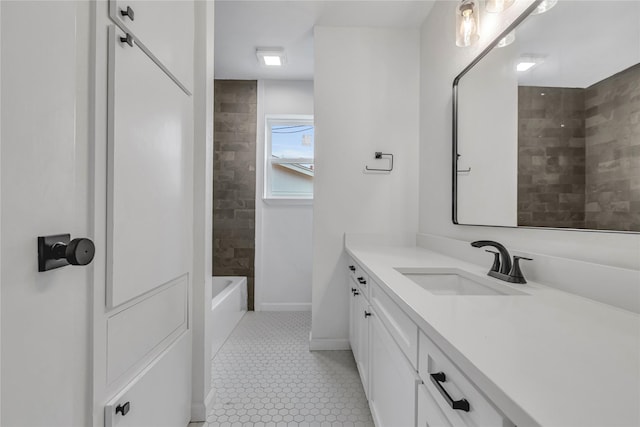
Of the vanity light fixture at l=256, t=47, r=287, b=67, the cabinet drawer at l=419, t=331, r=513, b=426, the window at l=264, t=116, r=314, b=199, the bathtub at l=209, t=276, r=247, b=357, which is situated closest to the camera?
the cabinet drawer at l=419, t=331, r=513, b=426

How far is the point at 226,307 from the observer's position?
8.32 feet

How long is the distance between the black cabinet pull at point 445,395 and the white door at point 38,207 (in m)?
0.81

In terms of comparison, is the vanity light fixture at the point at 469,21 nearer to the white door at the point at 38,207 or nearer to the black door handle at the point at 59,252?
the white door at the point at 38,207

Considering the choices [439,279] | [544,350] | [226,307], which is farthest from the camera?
[226,307]

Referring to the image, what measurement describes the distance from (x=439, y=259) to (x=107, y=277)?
4.91 ft

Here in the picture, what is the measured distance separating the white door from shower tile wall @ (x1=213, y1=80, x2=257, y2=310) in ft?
8.22

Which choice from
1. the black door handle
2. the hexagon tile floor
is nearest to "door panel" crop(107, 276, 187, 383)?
the black door handle

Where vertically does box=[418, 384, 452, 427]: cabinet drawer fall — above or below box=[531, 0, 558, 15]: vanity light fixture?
below

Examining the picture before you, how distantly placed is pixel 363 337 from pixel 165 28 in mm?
1712

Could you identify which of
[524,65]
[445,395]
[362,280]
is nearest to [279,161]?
[362,280]

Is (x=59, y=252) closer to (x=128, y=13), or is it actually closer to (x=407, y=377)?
(x=128, y=13)

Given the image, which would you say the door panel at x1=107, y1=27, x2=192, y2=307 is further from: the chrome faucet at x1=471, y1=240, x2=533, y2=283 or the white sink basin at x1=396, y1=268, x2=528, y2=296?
the chrome faucet at x1=471, y1=240, x2=533, y2=283

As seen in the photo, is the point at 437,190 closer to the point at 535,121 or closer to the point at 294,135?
the point at 535,121

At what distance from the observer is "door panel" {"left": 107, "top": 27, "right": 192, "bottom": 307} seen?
84 centimetres
